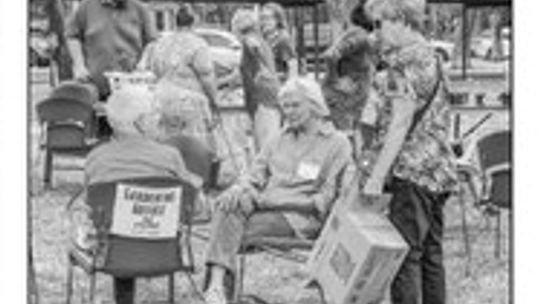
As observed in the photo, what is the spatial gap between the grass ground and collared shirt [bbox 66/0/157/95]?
274 millimetres

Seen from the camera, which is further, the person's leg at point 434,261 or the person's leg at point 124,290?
the person's leg at point 124,290

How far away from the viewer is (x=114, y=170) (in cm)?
437

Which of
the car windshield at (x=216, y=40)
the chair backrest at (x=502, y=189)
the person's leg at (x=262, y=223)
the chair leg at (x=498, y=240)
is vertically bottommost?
the chair leg at (x=498, y=240)

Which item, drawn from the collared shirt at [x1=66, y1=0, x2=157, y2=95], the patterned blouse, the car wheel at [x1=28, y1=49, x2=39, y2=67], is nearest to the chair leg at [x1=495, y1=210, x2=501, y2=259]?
the patterned blouse

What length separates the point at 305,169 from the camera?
178 inches

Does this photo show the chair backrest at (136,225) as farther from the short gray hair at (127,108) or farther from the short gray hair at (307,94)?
the short gray hair at (307,94)

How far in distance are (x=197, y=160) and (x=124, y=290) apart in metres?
0.62

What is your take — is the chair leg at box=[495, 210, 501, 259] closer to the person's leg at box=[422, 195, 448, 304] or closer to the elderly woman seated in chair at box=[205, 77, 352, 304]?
the person's leg at box=[422, 195, 448, 304]

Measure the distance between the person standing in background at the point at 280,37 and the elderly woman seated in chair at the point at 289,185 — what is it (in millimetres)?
383

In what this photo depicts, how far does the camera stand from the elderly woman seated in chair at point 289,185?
447 centimetres

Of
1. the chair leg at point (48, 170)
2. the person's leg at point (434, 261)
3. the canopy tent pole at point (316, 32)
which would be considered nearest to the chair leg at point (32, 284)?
the chair leg at point (48, 170)

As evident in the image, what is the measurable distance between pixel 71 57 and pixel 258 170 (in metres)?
0.95

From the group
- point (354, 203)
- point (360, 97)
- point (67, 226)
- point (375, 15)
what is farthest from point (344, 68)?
point (67, 226)

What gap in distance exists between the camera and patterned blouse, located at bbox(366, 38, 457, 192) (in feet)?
13.6
